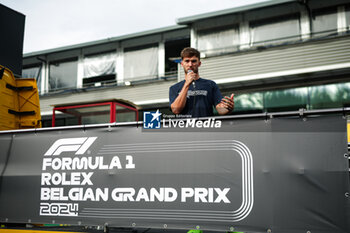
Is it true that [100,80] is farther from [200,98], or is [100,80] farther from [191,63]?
[200,98]

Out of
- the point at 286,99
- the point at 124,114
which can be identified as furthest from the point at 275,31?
the point at 124,114

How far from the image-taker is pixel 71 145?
4.14 m

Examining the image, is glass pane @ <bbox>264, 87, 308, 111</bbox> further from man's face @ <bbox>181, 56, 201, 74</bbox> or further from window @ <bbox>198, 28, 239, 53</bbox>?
man's face @ <bbox>181, 56, 201, 74</bbox>

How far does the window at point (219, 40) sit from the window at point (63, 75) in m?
7.61

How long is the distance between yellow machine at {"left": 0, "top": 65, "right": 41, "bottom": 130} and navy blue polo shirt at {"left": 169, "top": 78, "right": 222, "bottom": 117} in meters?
2.94

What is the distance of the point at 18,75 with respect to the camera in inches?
298

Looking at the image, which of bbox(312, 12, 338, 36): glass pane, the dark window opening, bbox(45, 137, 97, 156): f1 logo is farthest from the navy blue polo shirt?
the dark window opening

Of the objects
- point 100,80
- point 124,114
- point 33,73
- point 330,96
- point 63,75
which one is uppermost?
point 33,73

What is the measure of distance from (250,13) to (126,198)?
11701 millimetres

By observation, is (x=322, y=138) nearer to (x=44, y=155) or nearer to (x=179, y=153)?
(x=179, y=153)

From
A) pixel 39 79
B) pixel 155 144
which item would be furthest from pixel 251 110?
pixel 39 79

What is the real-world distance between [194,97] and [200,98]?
0.24ft

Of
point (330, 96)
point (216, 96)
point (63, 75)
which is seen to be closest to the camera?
point (216, 96)

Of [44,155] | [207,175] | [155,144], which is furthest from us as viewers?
[44,155]
